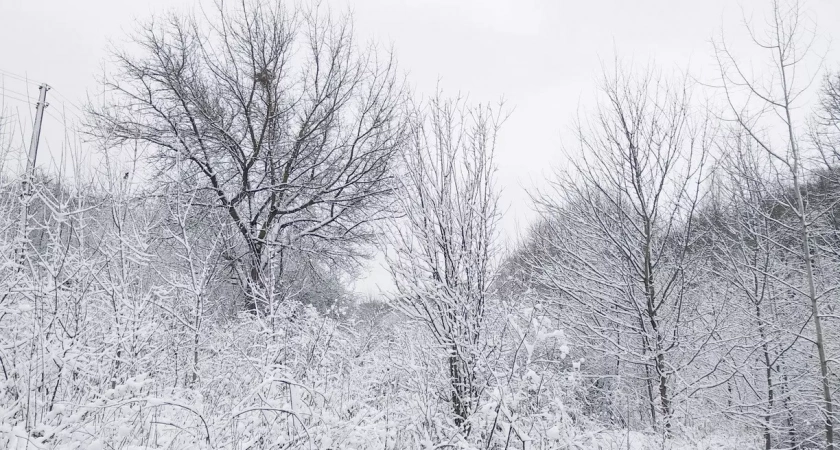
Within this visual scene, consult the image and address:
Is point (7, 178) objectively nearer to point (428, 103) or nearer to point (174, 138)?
point (174, 138)

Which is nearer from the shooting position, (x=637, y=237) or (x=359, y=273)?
(x=637, y=237)

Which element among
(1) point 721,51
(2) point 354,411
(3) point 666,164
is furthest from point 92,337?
(1) point 721,51

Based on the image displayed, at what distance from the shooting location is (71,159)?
5000 mm

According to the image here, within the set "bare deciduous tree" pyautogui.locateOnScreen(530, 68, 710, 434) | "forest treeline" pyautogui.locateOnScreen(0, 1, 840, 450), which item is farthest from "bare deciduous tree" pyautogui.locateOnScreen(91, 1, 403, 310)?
"bare deciduous tree" pyautogui.locateOnScreen(530, 68, 710, 434)

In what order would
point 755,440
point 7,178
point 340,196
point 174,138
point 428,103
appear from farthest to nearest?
point 340,196
point 174,138
point 755,440
point 7,178
point 428,103

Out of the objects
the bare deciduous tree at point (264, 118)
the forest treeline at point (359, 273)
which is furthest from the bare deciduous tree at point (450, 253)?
the bare deciduous tree at point (264, 118)

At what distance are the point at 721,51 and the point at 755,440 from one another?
25.7ft

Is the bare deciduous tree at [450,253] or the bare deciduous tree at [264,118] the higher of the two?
the bare deciduous tree at [264,118]

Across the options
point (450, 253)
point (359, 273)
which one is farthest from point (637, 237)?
point (359, 273)

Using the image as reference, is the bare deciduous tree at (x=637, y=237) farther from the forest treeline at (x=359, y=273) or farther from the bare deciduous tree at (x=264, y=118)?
the bare deciduous tree at (x=264, y=118)

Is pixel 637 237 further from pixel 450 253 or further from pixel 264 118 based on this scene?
pixel 264 118

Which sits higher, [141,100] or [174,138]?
[141,100]

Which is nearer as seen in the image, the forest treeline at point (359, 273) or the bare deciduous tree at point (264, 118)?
the forest treeline at point (359, 273)

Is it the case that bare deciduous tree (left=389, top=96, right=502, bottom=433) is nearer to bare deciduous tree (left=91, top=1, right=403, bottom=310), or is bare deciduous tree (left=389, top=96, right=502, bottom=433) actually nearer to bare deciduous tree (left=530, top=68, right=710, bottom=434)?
bare deciduous tree (left=530, top=68, right=710, bottom=434)
